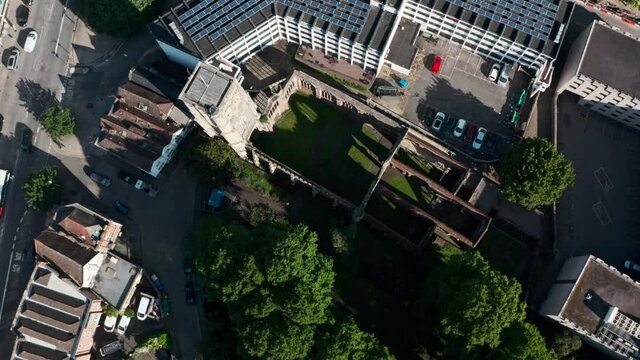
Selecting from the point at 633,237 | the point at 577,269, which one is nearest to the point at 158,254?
the point at 577,269

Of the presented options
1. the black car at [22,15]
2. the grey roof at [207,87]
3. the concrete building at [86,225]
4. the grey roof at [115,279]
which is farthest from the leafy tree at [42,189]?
the grey roof at [207,87]

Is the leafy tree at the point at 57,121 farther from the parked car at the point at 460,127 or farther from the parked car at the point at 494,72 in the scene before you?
the parked car at the point at 494,72

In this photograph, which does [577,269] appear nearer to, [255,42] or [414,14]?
[414,14]

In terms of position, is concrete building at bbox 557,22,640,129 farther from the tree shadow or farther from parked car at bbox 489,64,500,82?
the tree shadow

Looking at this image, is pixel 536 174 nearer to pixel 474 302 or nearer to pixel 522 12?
pixel 474 302

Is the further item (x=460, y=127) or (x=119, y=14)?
(x=119, y=14)

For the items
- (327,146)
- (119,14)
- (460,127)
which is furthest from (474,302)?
(119,14)

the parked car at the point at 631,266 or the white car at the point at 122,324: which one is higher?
the parked car at the point at 631,266
